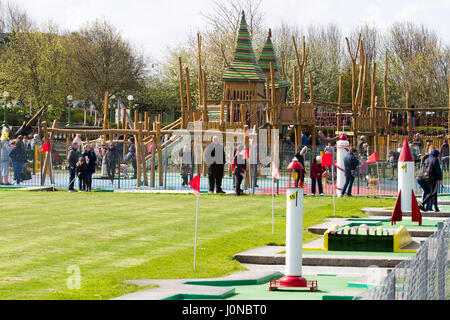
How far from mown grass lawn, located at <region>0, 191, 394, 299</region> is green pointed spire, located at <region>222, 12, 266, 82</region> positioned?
59.6ft

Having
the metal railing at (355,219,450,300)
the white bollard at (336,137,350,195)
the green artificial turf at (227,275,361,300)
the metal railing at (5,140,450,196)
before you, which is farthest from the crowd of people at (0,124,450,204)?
the metal railing at (355,219,450,300)

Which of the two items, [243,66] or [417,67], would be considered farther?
[417,67]

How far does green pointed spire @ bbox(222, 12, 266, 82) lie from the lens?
45.8 metres

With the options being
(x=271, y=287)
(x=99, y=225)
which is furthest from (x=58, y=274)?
(x=99, y=225)

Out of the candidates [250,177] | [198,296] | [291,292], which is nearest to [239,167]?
[250,177]

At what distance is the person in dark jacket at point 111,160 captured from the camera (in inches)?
1345

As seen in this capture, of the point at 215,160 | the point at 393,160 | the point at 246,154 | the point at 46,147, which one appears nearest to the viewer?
the point at 246,154

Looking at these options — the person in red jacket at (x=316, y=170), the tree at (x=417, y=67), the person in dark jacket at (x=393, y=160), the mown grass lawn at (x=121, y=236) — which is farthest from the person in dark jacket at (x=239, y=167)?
the tree at (x=417, y=67)

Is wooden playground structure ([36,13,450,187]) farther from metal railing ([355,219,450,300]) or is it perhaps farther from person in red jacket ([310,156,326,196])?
metal railing ([355,219,450,300])

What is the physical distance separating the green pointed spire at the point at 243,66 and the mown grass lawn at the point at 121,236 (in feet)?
59.6

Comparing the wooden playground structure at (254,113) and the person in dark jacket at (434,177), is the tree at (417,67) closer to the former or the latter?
the wooden playground structure at (254,113)

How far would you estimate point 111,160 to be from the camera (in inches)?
1352

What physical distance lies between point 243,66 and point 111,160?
1437 centimetres

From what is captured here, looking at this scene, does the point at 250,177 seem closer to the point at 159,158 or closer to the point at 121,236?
the point at 159,158
